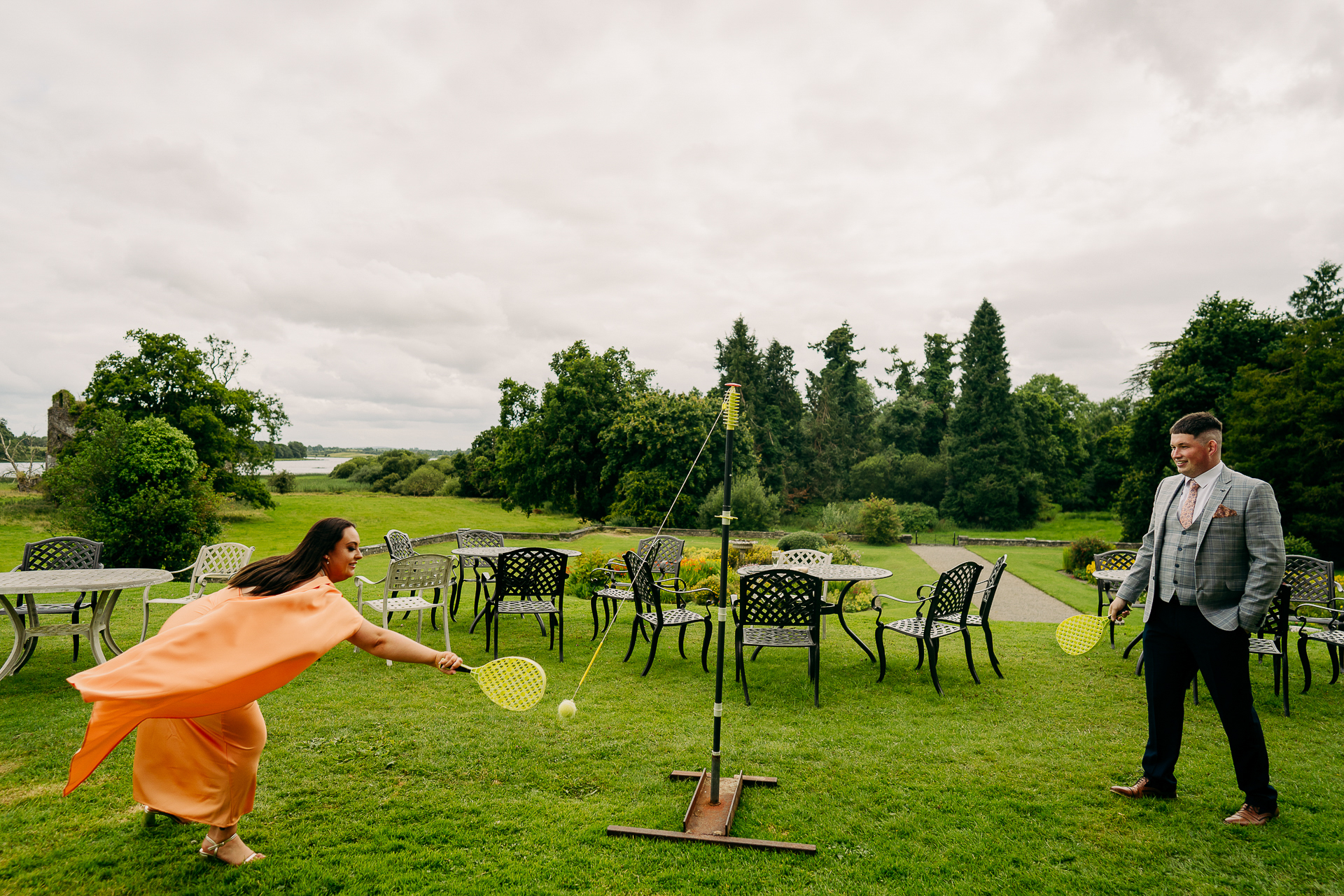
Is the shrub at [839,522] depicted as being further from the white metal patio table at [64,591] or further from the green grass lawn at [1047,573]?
the white metal patio table at [64,591]

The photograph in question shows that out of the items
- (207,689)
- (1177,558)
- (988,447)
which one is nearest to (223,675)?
(207,689)

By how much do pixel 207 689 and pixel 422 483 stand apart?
3951 cm

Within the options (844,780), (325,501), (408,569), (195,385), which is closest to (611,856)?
(844,780)

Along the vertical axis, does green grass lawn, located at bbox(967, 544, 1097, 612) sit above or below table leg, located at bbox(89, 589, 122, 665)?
below

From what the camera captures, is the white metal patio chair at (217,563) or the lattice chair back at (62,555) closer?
the lattice chair back at (62,555)

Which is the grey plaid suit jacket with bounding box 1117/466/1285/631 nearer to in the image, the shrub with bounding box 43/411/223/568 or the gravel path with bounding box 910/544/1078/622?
the gravel path with bounding box 910/544/1078/622

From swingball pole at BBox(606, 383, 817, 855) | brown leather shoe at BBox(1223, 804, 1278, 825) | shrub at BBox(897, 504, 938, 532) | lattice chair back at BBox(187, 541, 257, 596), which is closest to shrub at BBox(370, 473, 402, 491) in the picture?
shrub at BBox(897, 504, 938, 532)

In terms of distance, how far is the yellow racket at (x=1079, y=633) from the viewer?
12.7ft

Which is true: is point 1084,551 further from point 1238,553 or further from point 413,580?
point 413,580

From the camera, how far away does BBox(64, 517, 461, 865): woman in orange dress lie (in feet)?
7.29

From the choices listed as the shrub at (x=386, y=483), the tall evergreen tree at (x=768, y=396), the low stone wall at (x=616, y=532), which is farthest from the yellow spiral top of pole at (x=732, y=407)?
the shrub at (x=386, y=483)

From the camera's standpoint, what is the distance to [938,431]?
4100 centimetres

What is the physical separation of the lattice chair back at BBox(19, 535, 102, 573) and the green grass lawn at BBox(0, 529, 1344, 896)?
0.95 m

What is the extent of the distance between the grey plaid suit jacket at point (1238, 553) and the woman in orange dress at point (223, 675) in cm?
352
